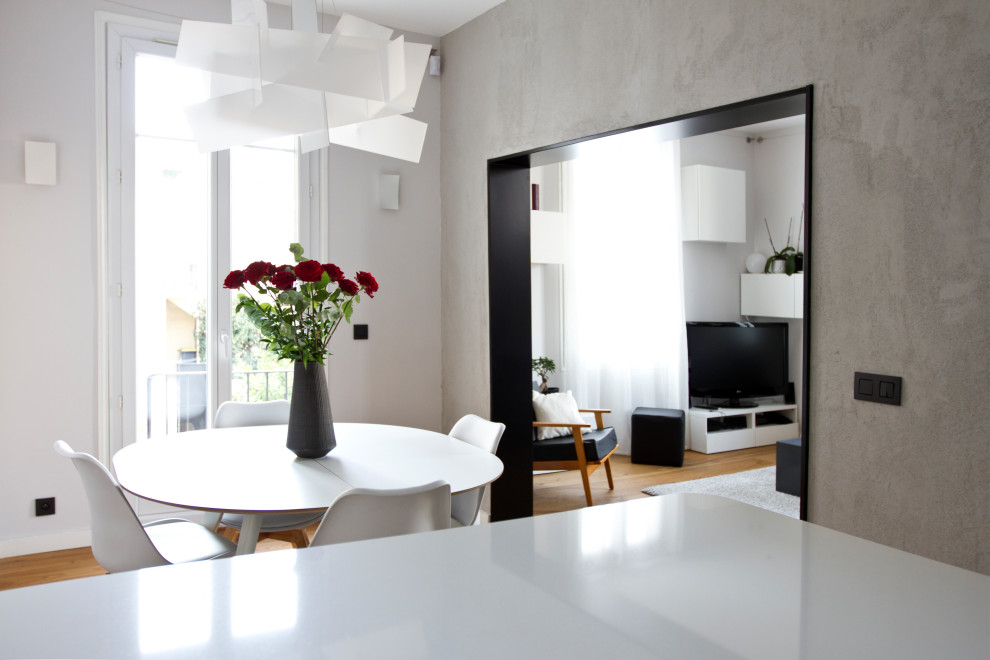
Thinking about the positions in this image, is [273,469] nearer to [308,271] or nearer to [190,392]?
[308,271]

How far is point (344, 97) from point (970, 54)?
1.72m

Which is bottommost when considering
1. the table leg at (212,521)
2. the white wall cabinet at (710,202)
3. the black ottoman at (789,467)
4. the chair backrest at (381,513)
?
the black ottoman at (789,467)

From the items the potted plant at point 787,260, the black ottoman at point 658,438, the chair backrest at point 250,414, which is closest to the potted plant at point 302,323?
the chair backrest at point 250,414

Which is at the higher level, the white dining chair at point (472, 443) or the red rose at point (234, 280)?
the red rose at point (234, 280)

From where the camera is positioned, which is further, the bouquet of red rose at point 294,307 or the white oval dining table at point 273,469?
the bouquet of red rose at point 294,307

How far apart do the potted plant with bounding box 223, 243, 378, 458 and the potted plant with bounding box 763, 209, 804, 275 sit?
4962mm

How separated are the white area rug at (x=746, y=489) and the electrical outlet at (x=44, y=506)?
3388 mm

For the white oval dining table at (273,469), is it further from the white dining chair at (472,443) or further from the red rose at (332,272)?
the red rose at (332,272)

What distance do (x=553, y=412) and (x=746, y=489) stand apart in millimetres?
1527

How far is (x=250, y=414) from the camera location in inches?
Answer: 133

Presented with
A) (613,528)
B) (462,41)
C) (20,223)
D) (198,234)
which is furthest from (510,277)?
(613,528)

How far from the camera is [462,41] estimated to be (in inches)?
169

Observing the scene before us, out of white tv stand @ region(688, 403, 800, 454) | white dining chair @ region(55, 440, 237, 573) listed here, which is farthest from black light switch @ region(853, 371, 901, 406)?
white tv stand @ region(688, 403, 800, 454)

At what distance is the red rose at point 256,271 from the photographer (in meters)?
2.36
